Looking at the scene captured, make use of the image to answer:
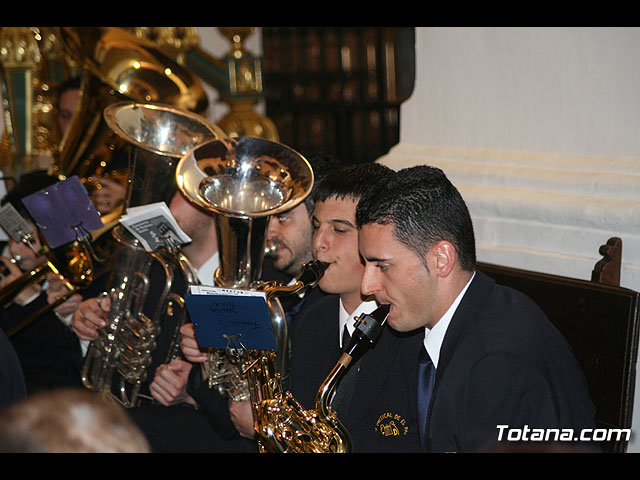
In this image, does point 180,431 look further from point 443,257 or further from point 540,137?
point 540,137

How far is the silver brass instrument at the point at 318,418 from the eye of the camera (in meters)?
2.02

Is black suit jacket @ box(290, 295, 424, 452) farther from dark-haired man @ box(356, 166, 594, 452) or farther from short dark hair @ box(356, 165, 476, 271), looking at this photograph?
short dark hair @ box(356, 165, 476, 271)

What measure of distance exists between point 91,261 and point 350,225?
48.9 inches

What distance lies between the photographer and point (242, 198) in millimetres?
2709

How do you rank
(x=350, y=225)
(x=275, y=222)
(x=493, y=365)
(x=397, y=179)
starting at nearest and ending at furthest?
(x=493, y=365) < (x=397, y=179) < (x=350, y=225) < (x=275, y=222)

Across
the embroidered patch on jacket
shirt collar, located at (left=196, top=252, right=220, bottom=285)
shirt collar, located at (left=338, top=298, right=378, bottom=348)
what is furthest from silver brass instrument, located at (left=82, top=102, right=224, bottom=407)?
the embroidered patch on jacket

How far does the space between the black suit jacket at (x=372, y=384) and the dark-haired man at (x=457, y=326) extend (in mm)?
132

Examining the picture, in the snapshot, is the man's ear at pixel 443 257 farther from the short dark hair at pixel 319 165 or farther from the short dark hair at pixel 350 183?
the short dark hair at pixel 319 165

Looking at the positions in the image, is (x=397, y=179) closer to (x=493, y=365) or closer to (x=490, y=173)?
(x=493, y=365)

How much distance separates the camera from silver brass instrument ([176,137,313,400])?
2.51 meters

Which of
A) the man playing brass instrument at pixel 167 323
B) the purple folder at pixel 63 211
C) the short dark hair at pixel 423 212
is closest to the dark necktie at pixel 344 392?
the short dark hair at pixel 423 212

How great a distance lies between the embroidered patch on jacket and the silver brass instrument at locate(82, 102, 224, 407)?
957 mm
